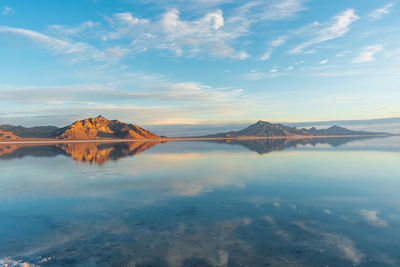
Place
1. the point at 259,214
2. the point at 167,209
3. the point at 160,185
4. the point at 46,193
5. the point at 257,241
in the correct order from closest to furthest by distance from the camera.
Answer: the point at 257,241
the point at 259,214
the point at 167,209
the point at 46,193
the point at 160,185

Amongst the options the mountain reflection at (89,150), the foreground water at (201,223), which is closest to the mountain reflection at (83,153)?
the mountain reflection at (89,150)

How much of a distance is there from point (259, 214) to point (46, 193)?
49.1 feet

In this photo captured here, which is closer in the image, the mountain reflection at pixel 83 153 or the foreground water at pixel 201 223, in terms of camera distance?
the foreground water at pixel 201 223

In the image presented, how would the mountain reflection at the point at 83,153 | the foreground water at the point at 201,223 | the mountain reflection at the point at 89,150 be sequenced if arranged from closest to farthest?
the foreground water at the point at 201,223 < the mountain reflection at the point at 83,153 < the mountain reflection at the point at 89,150

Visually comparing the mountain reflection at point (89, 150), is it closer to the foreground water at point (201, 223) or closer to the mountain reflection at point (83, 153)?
the mountain reflection at point (83, 153)

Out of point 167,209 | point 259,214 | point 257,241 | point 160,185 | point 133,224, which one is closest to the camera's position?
point 257,241

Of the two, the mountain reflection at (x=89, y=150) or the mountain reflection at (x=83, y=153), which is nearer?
the mountain reflection at (x=83, y=153)

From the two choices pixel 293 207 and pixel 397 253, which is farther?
pixel 293 207

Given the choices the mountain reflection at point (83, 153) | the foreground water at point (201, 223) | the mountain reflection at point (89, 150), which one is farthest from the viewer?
the mountain reflection at point (89, 150)

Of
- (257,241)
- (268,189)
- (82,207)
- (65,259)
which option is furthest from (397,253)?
(82,207)

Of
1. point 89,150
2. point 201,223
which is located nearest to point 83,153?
point 89,150

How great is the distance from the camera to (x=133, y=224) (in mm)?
11008

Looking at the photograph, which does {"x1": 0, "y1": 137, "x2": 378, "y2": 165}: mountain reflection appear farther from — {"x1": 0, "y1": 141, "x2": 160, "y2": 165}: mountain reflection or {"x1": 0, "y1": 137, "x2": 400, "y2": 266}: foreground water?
{"x1": 0, "y1": 137, "x2": 400, "y2": 266}: foreground water

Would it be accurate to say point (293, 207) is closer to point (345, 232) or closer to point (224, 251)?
point (345, 232)
